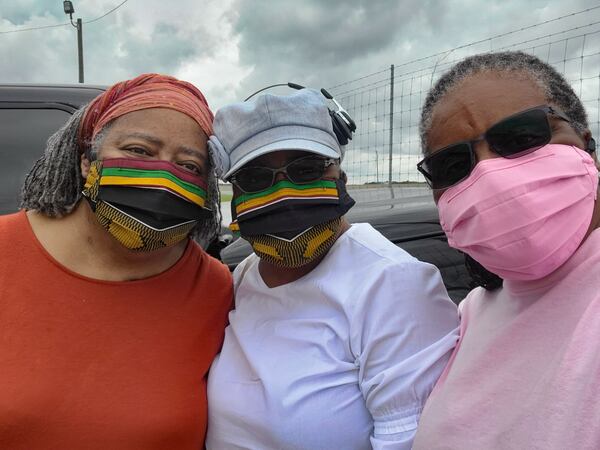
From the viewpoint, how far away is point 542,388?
1.01 metres

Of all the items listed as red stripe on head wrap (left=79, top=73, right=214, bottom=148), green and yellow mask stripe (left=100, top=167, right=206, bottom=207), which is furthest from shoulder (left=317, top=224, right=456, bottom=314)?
red stripe on head wrap (left=79, top=73, right=214, bottom=148)

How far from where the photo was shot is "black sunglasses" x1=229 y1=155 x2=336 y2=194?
160 centimetres

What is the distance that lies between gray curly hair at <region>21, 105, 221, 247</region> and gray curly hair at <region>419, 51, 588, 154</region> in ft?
2.79

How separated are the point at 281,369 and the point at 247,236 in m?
0.44

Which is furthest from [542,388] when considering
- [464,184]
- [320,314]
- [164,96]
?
[164,96]

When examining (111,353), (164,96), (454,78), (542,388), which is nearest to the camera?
(542,388)

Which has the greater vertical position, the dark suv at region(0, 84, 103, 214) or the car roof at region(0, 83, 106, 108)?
the car roof at region(0, 83, 106, 108)

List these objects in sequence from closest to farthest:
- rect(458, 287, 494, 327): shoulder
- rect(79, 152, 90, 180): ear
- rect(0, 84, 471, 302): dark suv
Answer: rect(458, 287, 494, 327): shoulder → rect(79, 152, 90, 180): ear → rect(0, 84, 471, 302): dark suv

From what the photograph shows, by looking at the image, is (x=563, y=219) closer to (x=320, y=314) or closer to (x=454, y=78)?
(x=454, y=78)

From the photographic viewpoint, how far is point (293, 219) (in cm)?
156

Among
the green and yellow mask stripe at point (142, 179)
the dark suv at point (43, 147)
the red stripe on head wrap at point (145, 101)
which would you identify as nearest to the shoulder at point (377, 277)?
the green and yellow mask stripe at point (142, 179)

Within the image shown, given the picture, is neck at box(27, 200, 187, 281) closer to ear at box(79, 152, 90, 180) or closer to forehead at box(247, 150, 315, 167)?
ear at box(79, 152, 90, 180)

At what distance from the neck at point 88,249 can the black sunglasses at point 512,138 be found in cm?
103

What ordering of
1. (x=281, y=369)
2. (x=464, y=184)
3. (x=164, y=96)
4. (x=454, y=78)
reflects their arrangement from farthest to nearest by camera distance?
(x=164, y=96), (x=281, y=369), (x=454, y=78), (x=464, y=184)
